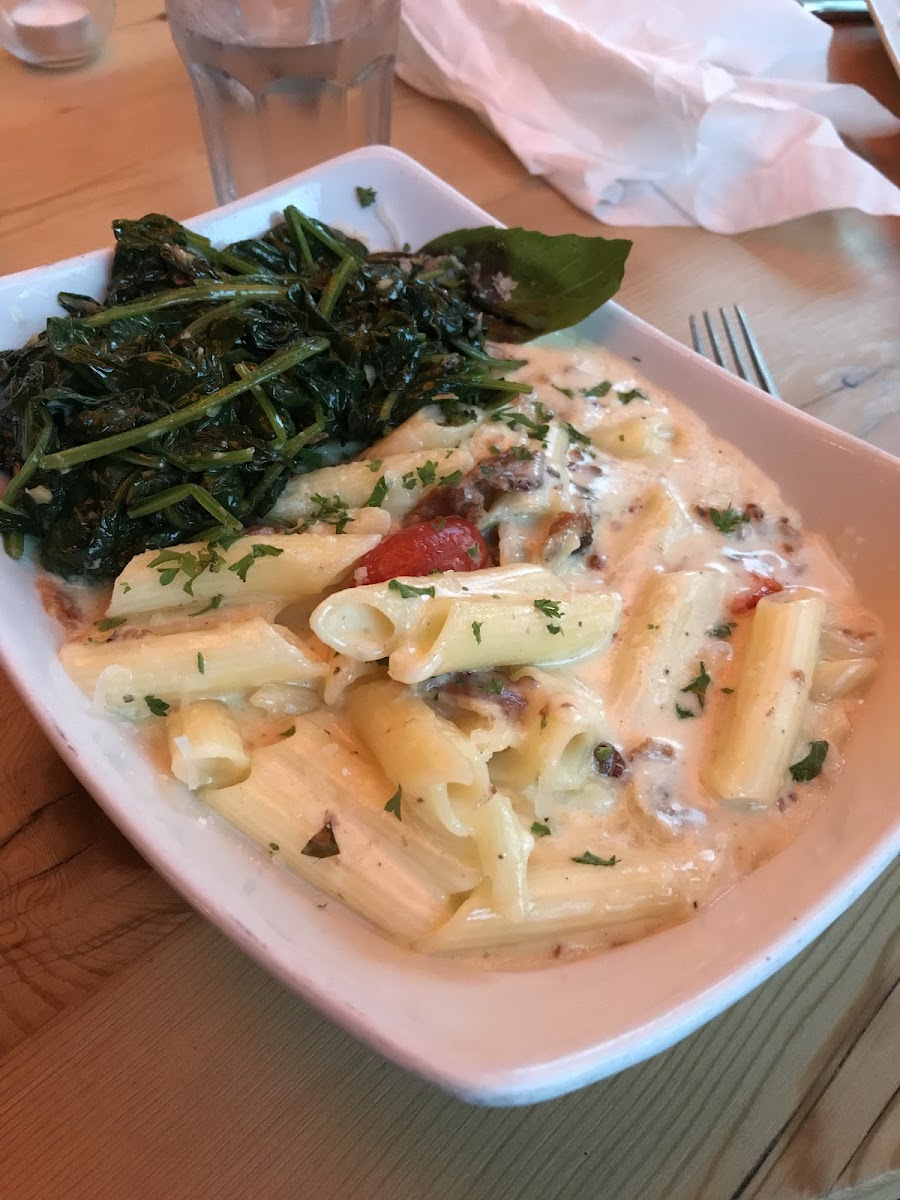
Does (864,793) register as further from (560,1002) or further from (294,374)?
(294,374)

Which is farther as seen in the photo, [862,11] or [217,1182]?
[862,11]

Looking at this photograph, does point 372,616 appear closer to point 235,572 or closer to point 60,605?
point 235,572

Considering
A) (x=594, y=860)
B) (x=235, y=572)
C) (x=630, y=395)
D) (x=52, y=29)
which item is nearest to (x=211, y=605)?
(x=235, y=572)

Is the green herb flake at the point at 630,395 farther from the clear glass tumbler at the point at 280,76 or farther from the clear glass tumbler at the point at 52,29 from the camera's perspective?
the clear glass tumbler at the point at 52,29

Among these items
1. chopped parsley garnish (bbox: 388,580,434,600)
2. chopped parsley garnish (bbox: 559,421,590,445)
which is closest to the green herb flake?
chopped parsley garnish (bbox: 559,421,590,445)

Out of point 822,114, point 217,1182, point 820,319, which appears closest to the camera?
point 217,1182

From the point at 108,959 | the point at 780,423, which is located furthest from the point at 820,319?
the point at 108,959

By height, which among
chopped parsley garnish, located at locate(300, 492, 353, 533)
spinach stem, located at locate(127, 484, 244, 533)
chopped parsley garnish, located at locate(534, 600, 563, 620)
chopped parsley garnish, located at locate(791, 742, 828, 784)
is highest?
spinach stem, located at locate(127, 484, 244, 533)

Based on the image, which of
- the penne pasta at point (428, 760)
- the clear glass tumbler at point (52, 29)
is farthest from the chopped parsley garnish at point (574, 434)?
the clear glass tumbler at point (52, 29)

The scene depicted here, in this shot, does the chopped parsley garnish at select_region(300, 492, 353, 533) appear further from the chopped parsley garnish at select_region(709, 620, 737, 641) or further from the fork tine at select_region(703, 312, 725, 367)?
the fork tine at select_region(703, 312, 725, 367)
